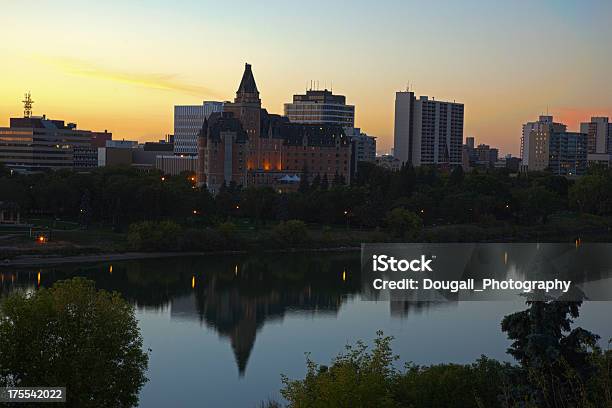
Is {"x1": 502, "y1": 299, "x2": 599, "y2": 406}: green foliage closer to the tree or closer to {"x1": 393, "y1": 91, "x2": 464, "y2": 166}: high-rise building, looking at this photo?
the tree

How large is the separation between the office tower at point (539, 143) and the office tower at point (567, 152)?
0.54 m

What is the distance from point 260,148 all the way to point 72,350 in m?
52.9

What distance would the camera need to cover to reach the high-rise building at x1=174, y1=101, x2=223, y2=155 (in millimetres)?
87375

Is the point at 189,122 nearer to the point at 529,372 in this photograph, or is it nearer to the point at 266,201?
the point at 266,201

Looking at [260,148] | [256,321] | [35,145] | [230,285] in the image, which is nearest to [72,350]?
[256,321]

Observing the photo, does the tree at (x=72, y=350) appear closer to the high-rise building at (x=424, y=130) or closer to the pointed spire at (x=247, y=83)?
the pointed spire at (x=247, y=83)

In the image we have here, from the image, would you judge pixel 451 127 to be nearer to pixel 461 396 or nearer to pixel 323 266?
pixel 323 266

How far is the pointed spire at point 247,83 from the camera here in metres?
65.0

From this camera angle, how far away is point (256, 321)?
23719 mm

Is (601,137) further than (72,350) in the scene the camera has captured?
Yes

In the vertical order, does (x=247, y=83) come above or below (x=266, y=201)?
above

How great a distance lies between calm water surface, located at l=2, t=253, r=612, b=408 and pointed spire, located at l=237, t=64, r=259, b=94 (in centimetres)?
3252

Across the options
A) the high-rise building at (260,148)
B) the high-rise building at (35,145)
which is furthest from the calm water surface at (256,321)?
the high-rise building at (35,145)

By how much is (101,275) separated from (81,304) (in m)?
16.8
